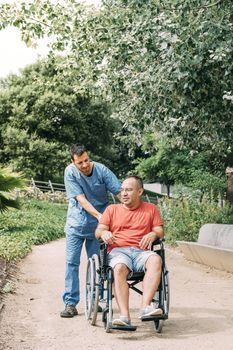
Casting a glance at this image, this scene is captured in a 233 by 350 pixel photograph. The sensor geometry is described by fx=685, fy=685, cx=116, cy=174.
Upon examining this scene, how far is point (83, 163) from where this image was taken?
7.02 meters

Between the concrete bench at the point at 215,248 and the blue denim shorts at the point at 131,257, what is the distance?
4831mm

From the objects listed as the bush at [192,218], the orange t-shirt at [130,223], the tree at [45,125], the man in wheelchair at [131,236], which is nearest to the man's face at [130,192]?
the man in wheelchair at [131,236]

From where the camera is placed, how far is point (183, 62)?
419 inches

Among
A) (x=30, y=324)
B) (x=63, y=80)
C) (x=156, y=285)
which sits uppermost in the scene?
(x=63, y=80)

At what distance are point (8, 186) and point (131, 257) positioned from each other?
426 inches

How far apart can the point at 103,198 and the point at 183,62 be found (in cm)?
408

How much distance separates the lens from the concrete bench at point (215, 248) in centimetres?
1138

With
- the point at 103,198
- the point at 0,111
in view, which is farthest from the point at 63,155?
the point at 103,198

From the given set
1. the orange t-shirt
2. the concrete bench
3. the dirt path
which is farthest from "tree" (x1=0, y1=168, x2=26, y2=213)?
the orange t-shirt

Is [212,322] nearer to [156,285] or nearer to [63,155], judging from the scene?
[156,285]

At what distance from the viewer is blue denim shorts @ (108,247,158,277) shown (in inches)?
244

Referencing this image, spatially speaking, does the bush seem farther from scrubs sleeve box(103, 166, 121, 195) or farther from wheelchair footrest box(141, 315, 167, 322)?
wheelchair footrest box(141, 315, 167, 322)

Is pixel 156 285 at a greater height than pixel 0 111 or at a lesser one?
lesser

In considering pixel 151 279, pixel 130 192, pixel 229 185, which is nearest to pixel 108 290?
pixel 151 279
